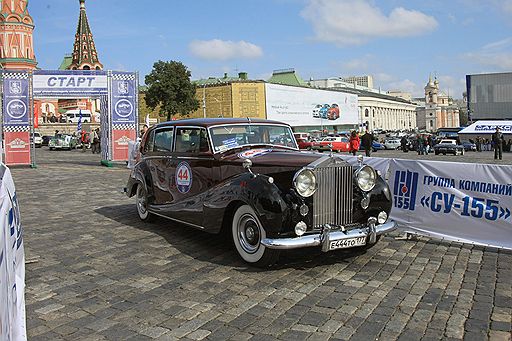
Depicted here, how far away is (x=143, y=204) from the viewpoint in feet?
28.3

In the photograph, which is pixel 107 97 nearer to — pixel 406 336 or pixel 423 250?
pixel 423 250

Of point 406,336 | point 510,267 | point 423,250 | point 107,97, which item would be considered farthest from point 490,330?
point 107,97

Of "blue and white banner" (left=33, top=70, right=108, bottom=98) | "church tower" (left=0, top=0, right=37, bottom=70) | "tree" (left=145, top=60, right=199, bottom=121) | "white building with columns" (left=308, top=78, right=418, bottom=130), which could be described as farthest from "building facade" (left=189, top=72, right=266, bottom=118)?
"blue and white banner" (left=33, top=70, right=108, bottom=98)

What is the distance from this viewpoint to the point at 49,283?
539 centimetres

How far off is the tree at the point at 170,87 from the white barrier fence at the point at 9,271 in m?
60.7

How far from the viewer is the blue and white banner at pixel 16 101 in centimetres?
2141

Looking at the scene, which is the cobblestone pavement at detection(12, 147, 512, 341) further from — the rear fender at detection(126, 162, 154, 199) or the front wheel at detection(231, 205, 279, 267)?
the rear fender at detection(126, 162, 154, 199)

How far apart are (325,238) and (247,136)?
89.5 inches

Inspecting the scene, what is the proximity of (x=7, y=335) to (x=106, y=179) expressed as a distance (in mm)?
14670

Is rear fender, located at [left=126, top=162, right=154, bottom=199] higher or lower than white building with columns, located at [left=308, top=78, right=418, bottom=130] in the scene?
lower

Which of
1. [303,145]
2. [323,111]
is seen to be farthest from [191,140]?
[323,111]

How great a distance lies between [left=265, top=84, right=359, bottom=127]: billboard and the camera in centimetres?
8650

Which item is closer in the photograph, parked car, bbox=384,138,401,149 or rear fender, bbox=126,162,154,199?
rear fender, bbox=126,162,154,199

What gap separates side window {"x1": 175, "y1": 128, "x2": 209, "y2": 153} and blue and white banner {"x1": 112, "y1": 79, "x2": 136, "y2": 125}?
15815mm
